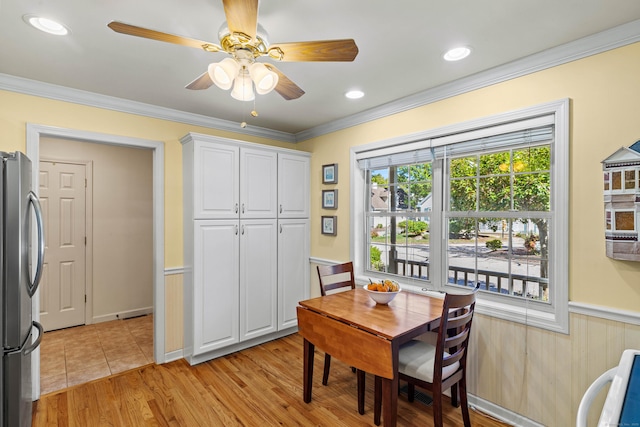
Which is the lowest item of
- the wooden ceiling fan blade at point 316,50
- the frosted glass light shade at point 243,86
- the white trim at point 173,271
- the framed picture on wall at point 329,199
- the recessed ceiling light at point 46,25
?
the white trim at point 173,271

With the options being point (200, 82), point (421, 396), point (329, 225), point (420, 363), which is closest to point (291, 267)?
point (329, 225)

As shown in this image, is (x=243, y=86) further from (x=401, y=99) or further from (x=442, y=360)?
(x=442, y=360)

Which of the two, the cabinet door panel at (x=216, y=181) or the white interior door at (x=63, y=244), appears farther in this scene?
the white interior door at (x=63, y=244)

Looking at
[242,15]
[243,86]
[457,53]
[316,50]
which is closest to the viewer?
[242,15]

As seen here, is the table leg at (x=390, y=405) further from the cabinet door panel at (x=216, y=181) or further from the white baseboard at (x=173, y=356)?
the white baseboard at (x=173, y=356)

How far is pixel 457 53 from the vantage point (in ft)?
6.63

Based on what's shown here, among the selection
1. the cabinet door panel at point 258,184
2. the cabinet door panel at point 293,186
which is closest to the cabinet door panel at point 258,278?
the cabinet door panel at point 258,184

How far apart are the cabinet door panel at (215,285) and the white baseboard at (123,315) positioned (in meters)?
1.96

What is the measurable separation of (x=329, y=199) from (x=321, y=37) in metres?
1.96

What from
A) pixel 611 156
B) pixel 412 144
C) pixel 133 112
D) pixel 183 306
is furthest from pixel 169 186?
pixel 611 156

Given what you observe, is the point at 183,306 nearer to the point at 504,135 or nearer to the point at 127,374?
the point at 127,374

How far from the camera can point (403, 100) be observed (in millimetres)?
2811

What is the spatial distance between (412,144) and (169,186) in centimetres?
235

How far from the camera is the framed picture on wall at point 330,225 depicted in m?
3.51
